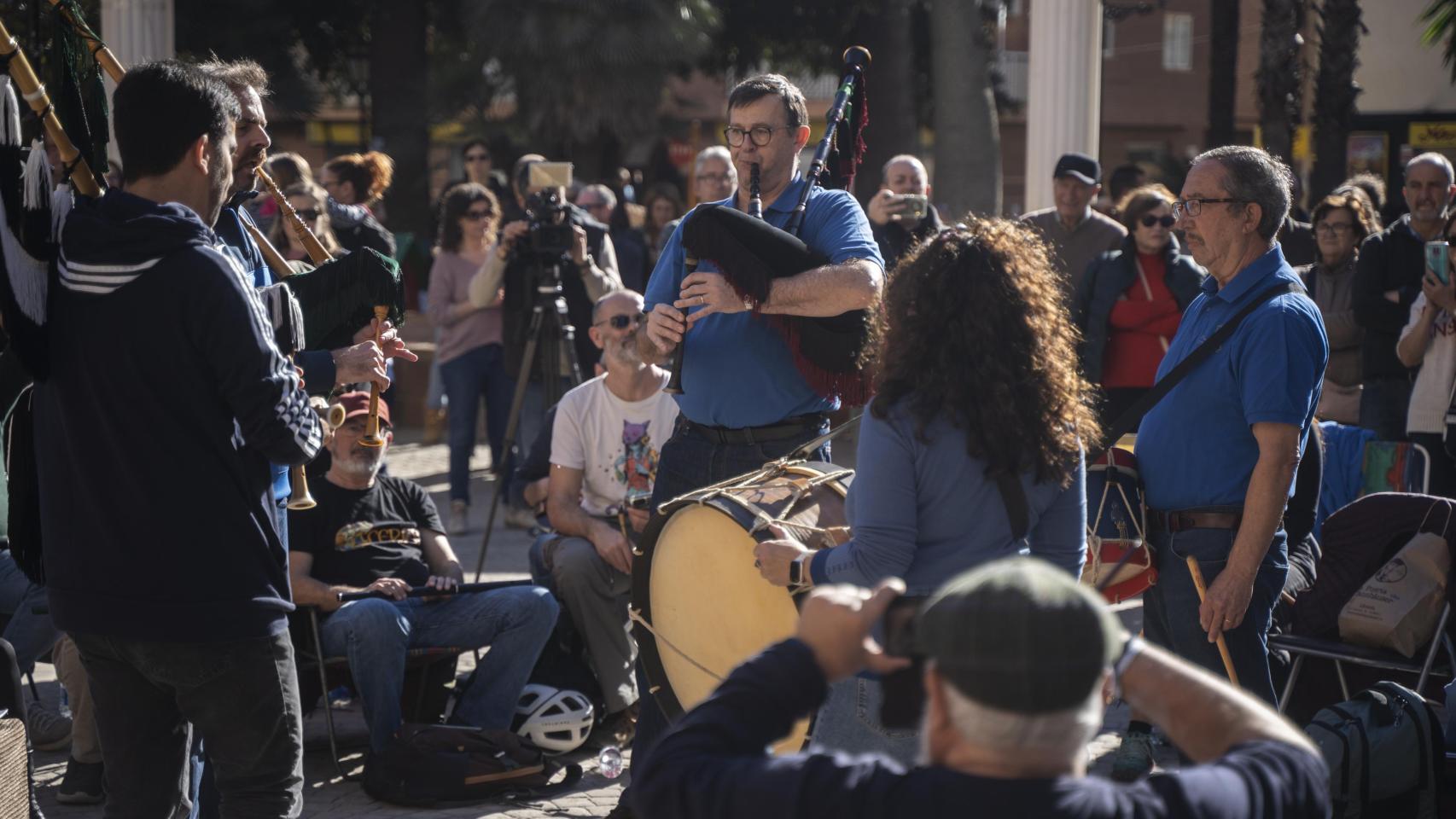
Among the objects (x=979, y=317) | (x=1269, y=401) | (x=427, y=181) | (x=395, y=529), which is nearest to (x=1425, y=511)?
(x=1269, y=401)

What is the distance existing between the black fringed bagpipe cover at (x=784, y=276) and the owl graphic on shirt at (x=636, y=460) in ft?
6.08

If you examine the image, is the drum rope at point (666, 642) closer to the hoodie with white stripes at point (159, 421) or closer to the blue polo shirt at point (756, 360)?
the blue polo shirt at point (756, 360)

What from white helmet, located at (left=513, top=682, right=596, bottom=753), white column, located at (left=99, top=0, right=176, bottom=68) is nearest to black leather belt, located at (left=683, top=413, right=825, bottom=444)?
white helmet, located at (left=513, top=682, right=596, bottom=753)

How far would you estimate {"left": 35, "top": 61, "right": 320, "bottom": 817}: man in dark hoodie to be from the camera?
9.70ft

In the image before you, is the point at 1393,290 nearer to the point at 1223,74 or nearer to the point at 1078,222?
the point at 1078,222

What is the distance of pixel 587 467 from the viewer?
5855 mm

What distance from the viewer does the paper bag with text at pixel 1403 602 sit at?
496 cm

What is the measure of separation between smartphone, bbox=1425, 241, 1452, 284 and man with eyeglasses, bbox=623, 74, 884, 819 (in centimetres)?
372

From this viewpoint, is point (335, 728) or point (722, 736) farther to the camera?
point (335, 728)

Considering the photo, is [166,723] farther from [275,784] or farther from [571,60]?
[571,60]

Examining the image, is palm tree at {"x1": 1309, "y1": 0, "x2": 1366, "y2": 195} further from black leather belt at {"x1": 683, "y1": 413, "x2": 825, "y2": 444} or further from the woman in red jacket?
black leather belt at {"x1": 683, "y1": 413, "x2": 825, "y2": 444}

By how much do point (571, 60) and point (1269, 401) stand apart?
13475 mm

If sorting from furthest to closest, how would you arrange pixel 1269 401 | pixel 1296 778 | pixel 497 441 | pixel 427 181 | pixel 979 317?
pixel 427 181 < pixel 497 441 < pixel 1269 401 < pixel 979 317 < pixel 1296 778

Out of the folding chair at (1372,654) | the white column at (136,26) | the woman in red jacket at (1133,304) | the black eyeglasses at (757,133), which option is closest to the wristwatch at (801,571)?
the black eyeglasses at (757,133)
